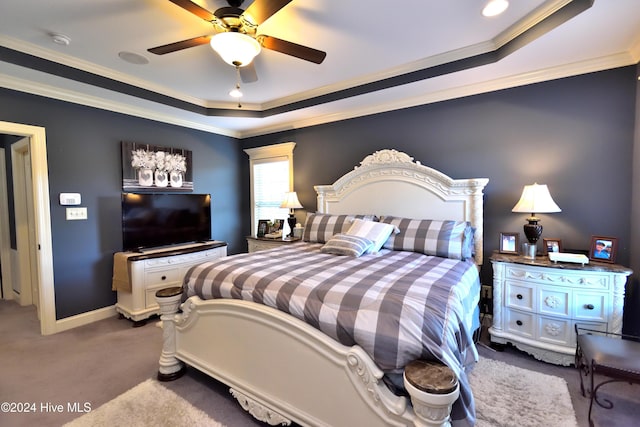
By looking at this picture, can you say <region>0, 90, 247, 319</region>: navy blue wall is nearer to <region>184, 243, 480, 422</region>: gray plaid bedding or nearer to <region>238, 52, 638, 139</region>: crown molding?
<region>184, 243, 480, 422</region>: gray plaid bedding

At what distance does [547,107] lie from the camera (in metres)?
2.65

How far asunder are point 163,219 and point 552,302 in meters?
4.22

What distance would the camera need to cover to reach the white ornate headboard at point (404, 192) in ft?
9.61

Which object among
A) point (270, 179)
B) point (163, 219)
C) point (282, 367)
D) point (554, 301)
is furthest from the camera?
point (270, 179)

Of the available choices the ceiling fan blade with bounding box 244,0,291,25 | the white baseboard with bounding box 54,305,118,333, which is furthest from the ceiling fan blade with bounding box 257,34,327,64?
the white baseboard with bounding box 54,305,118,333

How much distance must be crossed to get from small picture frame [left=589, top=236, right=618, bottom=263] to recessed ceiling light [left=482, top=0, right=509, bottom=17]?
1982mm

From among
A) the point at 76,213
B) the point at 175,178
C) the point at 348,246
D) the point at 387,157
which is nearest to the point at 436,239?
the point at 348,246

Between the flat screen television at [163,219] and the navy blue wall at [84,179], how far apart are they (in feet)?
0.84

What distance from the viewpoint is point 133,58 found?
2.63 m

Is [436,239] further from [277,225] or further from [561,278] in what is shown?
[277,225]

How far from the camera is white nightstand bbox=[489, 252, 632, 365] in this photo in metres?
2.09

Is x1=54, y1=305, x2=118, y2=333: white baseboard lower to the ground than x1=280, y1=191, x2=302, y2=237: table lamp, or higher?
lower

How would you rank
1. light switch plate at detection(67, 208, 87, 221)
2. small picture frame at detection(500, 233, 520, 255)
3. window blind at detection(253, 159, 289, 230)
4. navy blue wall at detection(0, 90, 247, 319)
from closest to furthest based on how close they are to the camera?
small picture frame at detection(500, 233, 520, 255) → navy blue wall at detection(0, 90, 247, 319) → light switch plate at detection(67, 208, 87, 221) → window blind at detection(253, 159, 289, 230)

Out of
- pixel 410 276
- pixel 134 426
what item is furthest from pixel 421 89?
pixel 134 426
